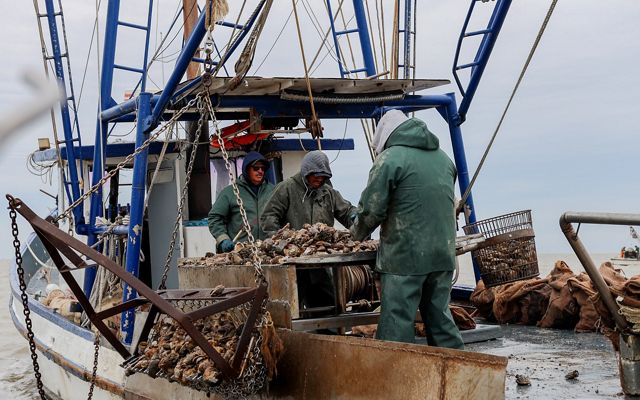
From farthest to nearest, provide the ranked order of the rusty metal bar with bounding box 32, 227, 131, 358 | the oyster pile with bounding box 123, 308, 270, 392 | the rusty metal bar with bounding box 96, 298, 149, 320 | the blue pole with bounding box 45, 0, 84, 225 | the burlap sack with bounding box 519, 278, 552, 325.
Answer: the blue pole with bounding box 45, 0, 84, 225 → the burlap sack with bounding box 519, 278, 552, 325 → the rusty metal bar with bounding box 96, 298, 149, 320 → the rusty metal bar with bounding box 32, 227, 131, 358 → the oyster pile with bounding box 123, 308, 270, 392

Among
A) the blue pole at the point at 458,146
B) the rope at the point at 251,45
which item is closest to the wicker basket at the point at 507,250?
the blue pole at the point at 458,146

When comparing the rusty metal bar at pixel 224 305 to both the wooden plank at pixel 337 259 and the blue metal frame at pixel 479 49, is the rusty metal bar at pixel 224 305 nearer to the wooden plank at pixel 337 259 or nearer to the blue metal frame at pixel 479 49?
the wooden plank at pixel 337 259

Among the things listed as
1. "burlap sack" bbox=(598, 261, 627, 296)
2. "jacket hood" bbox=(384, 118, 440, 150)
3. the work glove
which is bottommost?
"burlap sack" bbox=(598, 261, 627, 296)

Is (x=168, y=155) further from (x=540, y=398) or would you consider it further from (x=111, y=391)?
(x=540, y=398)

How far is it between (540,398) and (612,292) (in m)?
0.82

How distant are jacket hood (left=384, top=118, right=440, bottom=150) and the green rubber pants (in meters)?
0.82

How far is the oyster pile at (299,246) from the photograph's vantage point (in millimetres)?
5062

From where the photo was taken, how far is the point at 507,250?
7.61 meters

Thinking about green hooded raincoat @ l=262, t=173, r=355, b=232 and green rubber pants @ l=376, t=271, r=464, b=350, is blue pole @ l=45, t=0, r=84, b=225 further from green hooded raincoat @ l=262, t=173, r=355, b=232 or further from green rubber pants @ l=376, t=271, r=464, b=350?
green rubber pants @ l=376, t=271, r=464, b=350

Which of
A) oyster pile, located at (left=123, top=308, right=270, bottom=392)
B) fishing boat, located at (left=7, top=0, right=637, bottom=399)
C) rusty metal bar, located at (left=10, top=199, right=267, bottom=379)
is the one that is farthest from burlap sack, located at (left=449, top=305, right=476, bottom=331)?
rusty metal bar, located at (left=10, top=199, right=267, bottom=379)

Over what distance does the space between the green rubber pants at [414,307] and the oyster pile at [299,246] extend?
1.66ft

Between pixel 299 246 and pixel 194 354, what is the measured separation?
1075mm

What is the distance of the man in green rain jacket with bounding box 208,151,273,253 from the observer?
7.25 m

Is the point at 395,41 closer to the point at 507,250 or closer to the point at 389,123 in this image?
the point at 507,250
